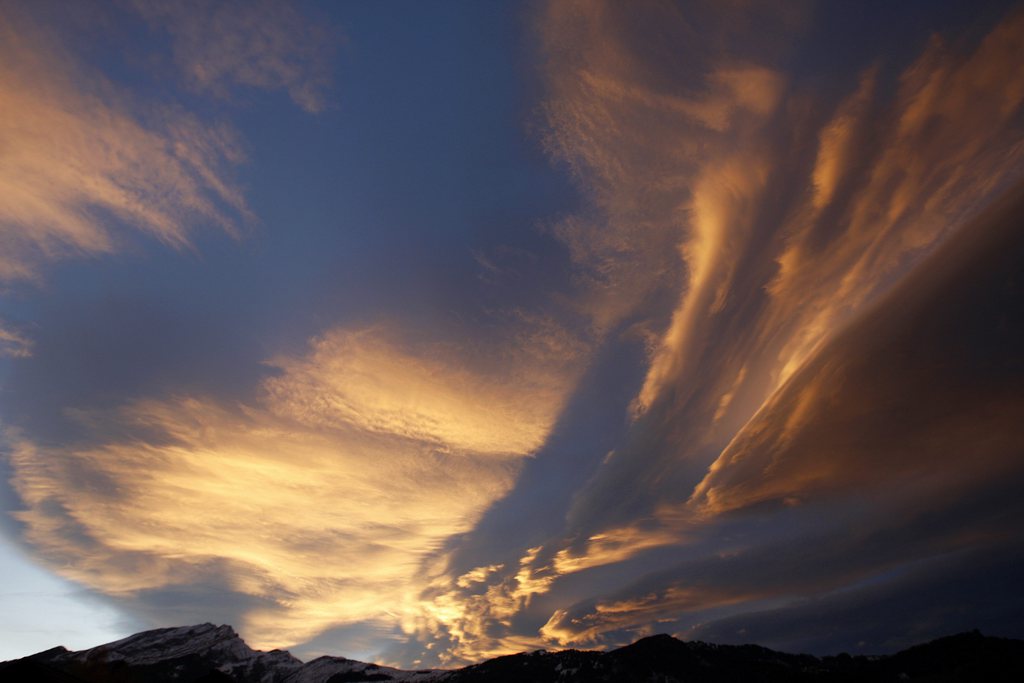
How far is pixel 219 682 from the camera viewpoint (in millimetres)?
101812

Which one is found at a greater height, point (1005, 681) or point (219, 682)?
point (219, 682)

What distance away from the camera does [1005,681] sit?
197 m

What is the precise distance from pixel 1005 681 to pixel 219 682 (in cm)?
29776

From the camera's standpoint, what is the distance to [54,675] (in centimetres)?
5391

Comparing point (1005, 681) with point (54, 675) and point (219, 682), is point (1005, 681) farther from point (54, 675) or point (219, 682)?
point (54, 675)

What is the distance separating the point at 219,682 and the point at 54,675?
200 feet

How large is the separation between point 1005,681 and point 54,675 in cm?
31696

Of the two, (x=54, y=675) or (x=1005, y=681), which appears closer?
(x=54, y=675)

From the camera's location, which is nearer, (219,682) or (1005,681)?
(219,682)

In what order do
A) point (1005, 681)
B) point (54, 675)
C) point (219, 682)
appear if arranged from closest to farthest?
point (54, 675), point (219, 682), point (1005, 681)

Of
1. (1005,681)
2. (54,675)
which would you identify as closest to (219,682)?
(54,675)

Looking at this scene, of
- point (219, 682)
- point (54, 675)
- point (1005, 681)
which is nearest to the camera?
point (54, 675)
